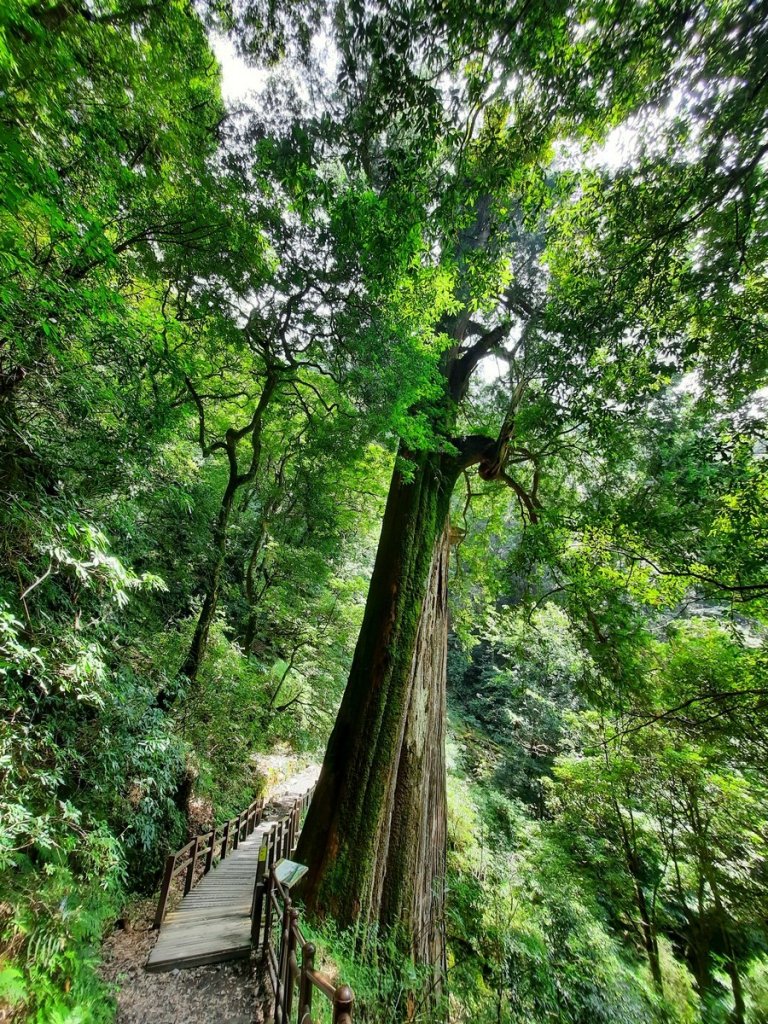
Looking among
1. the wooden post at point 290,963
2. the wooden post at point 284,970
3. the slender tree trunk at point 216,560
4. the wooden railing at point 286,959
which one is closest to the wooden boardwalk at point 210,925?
the wooden railing at point 286,959

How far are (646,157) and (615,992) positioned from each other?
7.80 meters

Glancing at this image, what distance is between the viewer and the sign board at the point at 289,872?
9.05ft

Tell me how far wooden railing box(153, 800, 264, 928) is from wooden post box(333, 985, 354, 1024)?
391 cm

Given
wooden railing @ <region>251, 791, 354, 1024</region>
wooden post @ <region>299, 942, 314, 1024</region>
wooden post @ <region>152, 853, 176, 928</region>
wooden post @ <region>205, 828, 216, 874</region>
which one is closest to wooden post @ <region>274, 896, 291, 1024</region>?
wooden railing @ <region>251, 791, 354, 1024</region>

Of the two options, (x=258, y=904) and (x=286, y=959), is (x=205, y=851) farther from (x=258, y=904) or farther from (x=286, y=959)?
(x=286, y=959)

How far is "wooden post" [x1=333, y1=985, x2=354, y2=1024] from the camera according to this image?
150 centimetres

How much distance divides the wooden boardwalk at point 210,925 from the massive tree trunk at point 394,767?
168 cm

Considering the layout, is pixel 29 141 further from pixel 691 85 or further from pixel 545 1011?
A: pixel 545 1011

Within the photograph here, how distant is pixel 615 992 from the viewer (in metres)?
4.08

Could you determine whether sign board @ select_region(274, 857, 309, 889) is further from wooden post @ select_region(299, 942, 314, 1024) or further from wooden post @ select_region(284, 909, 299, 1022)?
wooden post @ select_region(299, 942, 314, 1024)

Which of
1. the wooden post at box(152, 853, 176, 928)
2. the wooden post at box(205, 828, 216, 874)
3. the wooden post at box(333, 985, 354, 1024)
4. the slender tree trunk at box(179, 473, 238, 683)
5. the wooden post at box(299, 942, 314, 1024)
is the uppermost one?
the slender tree trunk at box(179, 473, 238, 683)

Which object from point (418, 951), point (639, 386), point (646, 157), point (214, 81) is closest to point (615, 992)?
point (418, 951)

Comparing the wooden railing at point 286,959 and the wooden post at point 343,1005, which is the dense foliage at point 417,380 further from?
the wooden post at point 343,1005

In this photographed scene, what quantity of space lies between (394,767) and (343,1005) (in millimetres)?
1909
